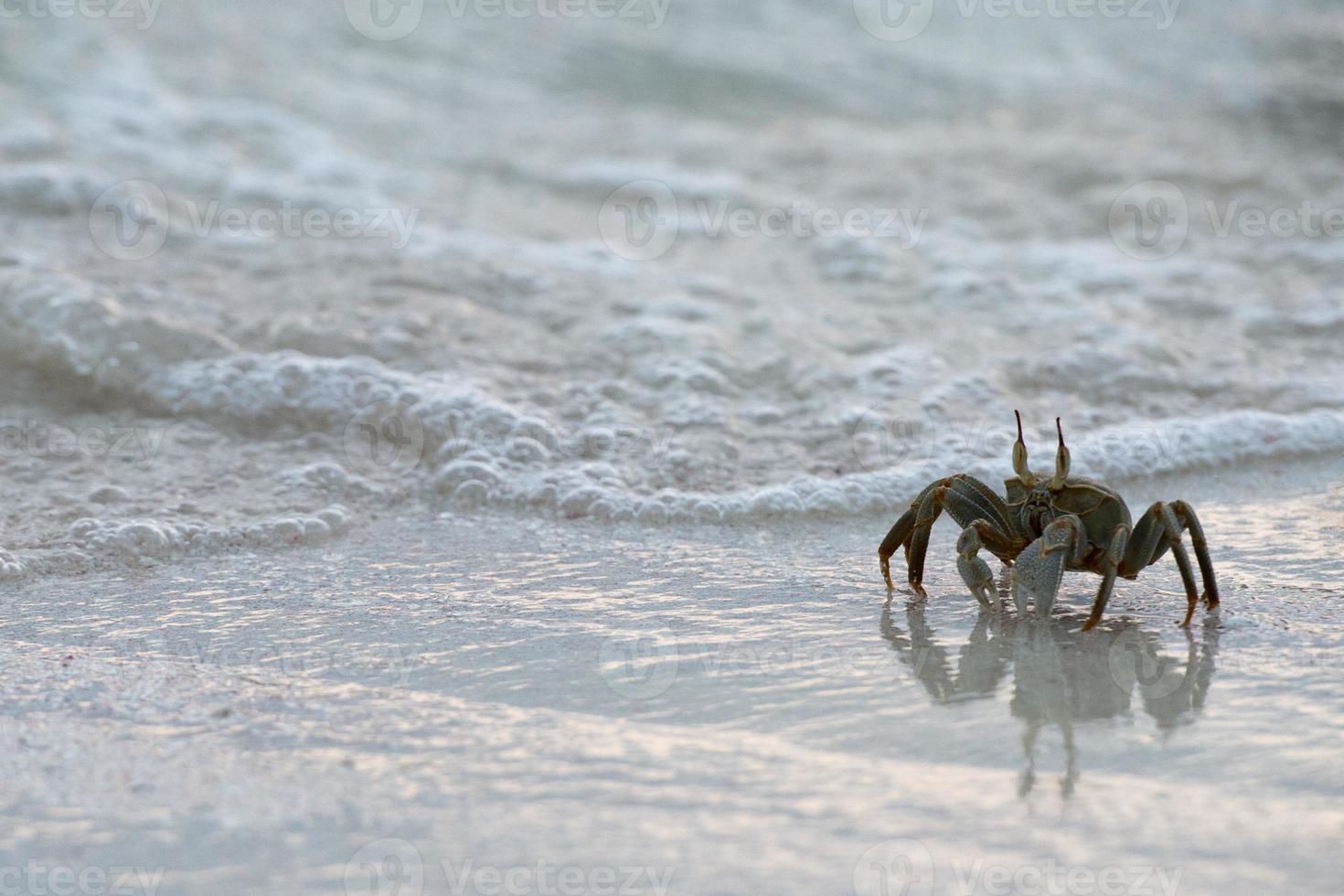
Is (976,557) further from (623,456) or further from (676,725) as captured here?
(623,456)

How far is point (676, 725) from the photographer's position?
2.72 metres

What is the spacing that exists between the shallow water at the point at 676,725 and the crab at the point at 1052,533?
127mm

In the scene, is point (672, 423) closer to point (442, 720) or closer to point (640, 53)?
point (442, 720)

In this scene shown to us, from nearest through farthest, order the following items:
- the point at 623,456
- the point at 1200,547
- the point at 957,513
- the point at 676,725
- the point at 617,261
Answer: the point at 676,725, the point at 1200,547, the point at 957,513, the point at 623,456, the point at 617,261

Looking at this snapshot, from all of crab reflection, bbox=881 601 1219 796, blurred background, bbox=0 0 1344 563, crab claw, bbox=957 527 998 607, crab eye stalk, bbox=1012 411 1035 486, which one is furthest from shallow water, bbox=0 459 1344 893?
blurred background, bbox=0 0 1344 563

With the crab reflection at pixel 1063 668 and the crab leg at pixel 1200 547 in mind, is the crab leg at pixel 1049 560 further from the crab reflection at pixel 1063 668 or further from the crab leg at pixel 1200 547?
the crab leg at pixel 1200 547

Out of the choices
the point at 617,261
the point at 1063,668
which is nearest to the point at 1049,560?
the point at 1063,668

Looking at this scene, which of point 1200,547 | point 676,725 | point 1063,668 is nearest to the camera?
point 676,725

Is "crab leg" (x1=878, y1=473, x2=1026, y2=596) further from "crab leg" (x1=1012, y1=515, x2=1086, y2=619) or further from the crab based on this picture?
"crab leg" (x1=1012, y1=515, x2=1086, y2=619)

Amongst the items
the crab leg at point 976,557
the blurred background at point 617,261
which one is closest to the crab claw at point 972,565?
the crab leg at point 976,557

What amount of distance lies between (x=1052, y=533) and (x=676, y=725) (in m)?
1.00

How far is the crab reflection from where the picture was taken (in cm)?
272

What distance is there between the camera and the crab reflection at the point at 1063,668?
107 inches

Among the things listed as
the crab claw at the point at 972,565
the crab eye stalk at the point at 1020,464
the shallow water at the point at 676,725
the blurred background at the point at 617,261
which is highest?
the blurred background at the point at 617,261
